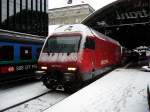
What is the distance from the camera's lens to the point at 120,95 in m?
8.80

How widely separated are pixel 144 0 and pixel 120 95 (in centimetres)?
1728

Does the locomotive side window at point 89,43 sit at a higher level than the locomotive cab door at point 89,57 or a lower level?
higher

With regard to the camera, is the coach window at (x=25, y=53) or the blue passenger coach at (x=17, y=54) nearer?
the blue passenger coach at (x=17, y=54)

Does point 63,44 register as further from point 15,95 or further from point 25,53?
point 15,95

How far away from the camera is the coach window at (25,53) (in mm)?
12680

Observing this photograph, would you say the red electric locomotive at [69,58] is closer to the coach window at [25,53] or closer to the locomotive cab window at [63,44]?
the locomotive cab window at [63,44]

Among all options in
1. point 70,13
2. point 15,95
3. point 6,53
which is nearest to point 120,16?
point 6,53

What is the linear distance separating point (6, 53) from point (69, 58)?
Result: 320 centimetres

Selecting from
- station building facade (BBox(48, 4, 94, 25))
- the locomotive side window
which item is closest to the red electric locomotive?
the locomotive side window

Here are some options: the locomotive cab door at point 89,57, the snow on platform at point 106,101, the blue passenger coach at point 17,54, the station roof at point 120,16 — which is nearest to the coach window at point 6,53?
the blue passenger coach at point 17,54

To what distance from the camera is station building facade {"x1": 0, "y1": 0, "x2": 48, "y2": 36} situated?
29156 mm

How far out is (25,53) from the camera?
12977mm

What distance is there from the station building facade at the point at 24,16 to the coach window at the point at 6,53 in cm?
1706

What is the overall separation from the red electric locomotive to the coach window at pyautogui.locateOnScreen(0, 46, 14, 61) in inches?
63.7
